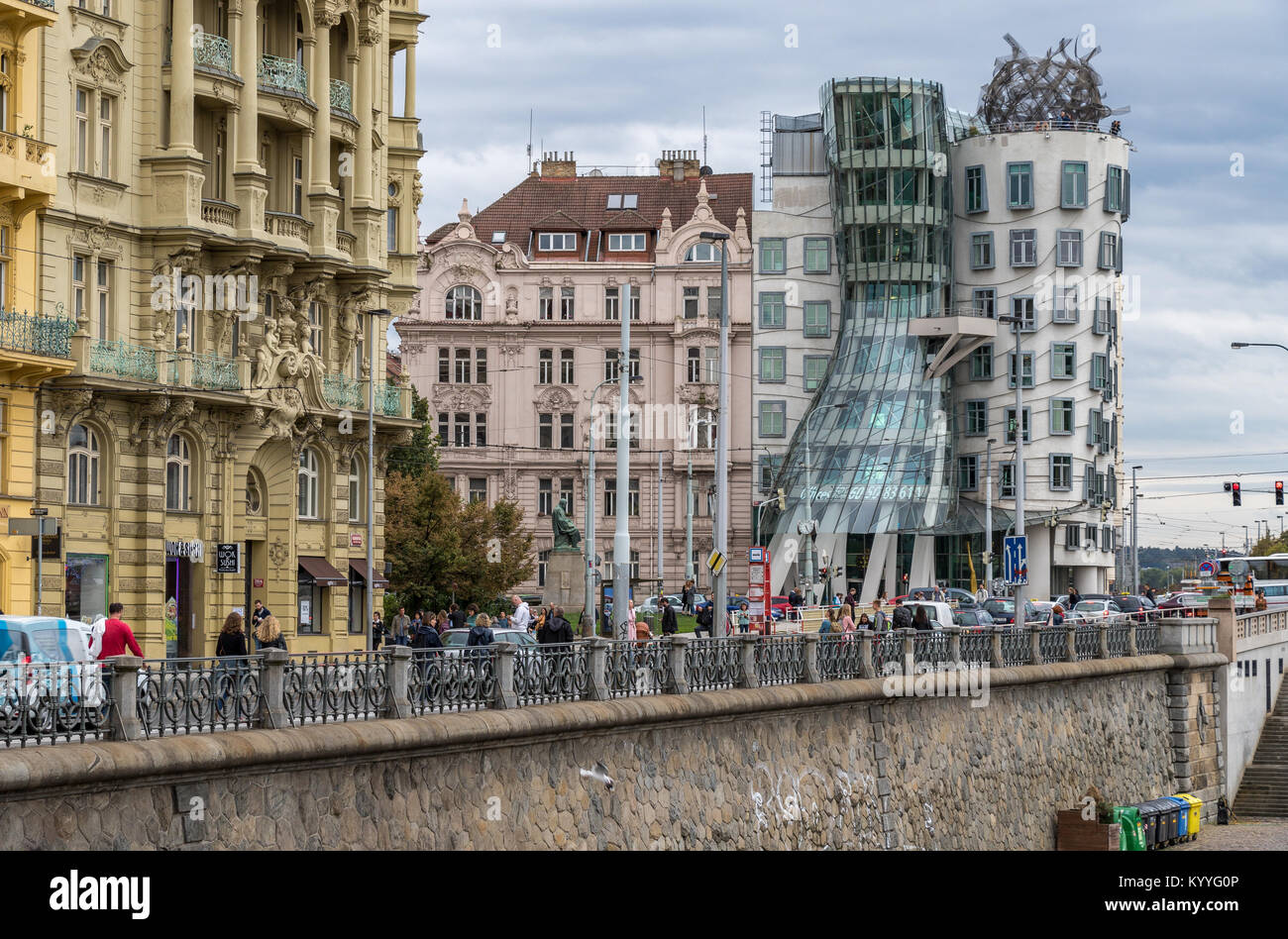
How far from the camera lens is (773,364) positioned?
87.9 metres

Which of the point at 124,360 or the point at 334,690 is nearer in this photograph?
the point at 334,690

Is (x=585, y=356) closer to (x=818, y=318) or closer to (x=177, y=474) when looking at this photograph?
(x=818, y=318)

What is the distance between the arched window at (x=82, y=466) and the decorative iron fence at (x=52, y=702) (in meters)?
20.5

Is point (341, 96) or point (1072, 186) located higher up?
point (1072, 186)

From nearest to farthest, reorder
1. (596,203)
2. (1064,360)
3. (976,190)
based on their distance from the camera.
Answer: (1064,360) → (976,190) → (596,203)

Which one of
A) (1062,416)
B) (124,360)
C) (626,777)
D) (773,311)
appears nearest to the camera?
(626,777)

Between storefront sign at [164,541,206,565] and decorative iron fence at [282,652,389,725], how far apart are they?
19.4 m

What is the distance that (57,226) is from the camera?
3559cm

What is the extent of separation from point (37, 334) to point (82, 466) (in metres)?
3.00

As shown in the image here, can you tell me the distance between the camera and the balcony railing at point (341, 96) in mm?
43312

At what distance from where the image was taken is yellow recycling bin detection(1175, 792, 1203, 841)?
4378cm

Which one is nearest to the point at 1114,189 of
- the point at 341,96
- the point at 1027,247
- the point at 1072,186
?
the point at 1072,186

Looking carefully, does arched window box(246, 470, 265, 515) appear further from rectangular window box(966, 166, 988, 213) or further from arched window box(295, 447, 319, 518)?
rectangular window box(966, 166, 988, 213)
